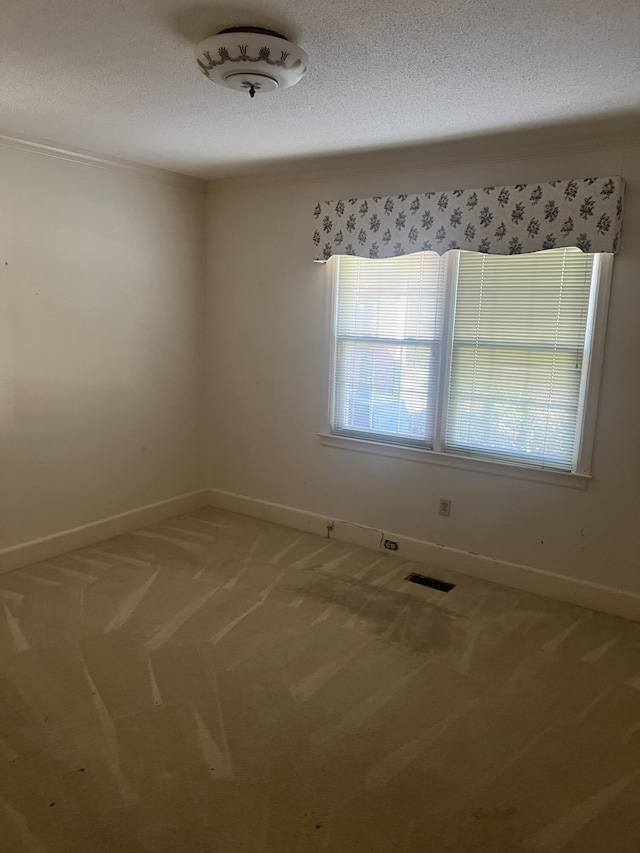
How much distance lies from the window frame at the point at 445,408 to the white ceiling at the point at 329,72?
2.57 ft

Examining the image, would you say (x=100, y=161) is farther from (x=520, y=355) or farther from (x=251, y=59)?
(x=520, y=355)

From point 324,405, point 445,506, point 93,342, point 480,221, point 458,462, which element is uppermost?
point 480,221

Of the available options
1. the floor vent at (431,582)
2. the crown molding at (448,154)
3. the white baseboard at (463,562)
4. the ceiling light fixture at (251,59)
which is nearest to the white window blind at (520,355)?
the crown molding at (448,154)

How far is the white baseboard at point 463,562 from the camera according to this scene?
330cm

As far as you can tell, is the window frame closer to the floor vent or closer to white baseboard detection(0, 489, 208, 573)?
the floor vent

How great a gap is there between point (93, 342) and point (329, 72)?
2.31 metres

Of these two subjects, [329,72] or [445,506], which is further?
[445,506]

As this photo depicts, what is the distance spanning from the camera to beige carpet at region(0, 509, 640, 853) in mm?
1880

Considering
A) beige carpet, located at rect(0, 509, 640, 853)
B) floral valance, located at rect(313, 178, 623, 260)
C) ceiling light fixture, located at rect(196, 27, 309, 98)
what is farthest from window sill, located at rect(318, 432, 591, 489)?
ceiling light fixture, located at rect(196, 27, 309, 98)

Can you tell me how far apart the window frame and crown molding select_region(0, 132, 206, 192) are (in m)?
1.28

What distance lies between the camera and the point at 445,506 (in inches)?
150

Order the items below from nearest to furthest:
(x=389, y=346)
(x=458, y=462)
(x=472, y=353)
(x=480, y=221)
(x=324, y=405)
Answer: (x=480, y=221) < (x=472, y=353) < (x=458, y=462) < (x=389, y=346) < (x=324, y=405)

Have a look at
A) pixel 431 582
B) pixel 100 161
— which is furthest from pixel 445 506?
pixel 100 161

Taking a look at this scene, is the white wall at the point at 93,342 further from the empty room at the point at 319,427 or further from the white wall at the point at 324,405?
the white wall at the point at 324,405
